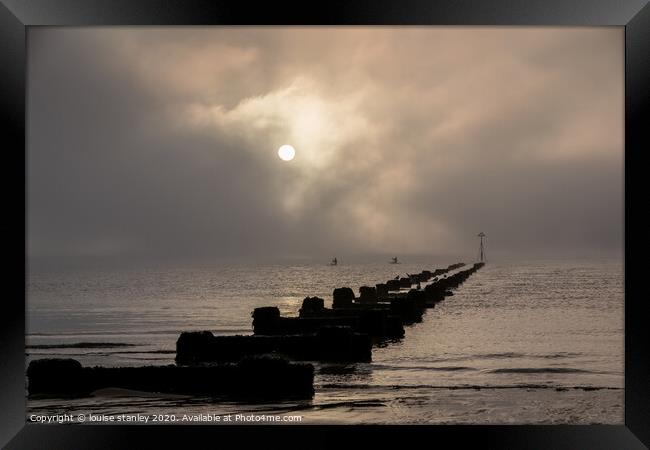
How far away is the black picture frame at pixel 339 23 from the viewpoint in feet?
19.1

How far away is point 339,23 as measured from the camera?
586 cm

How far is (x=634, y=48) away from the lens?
5.94 meters

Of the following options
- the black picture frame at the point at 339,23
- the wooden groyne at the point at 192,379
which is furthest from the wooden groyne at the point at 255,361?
the black picture frame at the point at 339,23

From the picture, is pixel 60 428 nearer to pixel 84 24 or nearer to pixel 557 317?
pixel 84 24

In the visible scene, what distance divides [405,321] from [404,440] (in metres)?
20.4

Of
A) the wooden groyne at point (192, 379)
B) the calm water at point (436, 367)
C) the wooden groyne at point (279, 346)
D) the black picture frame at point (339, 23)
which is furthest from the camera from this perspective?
the wooden groyne at point (279, 346)

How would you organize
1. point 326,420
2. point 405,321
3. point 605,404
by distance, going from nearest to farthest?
point 326,420 < point 605,404 < point 405,321

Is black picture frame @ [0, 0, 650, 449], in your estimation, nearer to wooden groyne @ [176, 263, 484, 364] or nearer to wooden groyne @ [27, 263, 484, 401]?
wooden groyne @ [27, 263, 484, 401]

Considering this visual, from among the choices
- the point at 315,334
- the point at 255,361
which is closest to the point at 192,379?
the point at 255,361

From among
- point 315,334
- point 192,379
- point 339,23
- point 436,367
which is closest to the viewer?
point 339,23

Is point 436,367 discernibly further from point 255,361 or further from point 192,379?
point 192,379

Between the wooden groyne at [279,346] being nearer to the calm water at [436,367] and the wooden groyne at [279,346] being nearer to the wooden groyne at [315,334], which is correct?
the wooden groyne at [315,334]

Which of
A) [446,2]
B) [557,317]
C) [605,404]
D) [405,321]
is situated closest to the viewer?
[446,2]

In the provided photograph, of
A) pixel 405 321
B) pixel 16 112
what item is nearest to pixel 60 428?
pixel 16 112
